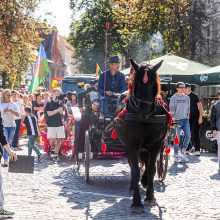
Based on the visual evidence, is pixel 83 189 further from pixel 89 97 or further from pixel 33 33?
pixel 33 33

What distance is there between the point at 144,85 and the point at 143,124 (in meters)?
0.60

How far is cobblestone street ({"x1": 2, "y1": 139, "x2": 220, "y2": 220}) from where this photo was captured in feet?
24.0

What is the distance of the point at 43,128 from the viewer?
56.5ft

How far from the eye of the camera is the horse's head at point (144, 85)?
7.64m

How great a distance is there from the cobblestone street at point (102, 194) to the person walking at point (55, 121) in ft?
4.98

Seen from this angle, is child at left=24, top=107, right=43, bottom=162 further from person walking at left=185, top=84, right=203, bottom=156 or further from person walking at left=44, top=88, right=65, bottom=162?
person walking at left=185, top=84, right=203, bottom=156

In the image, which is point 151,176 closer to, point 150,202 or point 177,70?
point 150,202

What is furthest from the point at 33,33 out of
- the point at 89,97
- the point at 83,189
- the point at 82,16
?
the point at 82,16

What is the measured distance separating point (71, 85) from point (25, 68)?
405cm

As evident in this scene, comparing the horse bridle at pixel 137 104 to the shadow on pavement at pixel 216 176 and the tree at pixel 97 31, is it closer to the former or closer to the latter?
the shadow on pavement at pixel 216 176

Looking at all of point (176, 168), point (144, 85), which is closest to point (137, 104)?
point (144, 85)

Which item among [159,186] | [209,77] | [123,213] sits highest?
[209,77]

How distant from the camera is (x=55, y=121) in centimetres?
1420

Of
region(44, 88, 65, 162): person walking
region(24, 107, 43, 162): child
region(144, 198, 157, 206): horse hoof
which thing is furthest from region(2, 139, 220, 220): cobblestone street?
Result: region(44, 88, 65, 162): person walking
